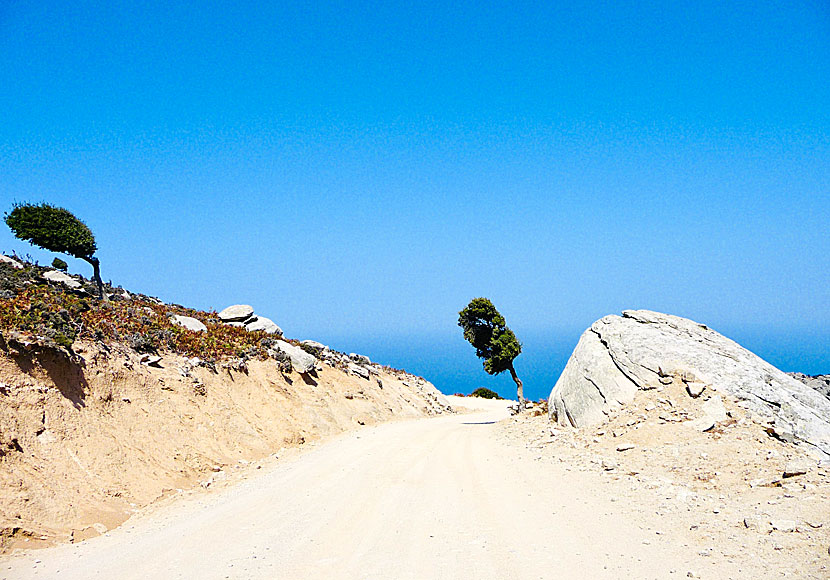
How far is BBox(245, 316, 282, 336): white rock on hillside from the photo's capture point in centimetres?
2969

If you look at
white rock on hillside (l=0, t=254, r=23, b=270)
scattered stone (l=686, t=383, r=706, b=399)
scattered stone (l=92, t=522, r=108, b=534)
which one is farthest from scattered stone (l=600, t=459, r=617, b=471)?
white rock on hillside (l=0, t=254, r=23, b=270)

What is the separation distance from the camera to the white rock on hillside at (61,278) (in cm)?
2507

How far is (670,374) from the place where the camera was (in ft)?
49.1

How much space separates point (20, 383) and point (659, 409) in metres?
17.1

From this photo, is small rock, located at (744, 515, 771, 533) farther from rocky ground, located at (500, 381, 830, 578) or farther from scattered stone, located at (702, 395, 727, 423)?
scattered stone, located at (702, 395, 727, 423)

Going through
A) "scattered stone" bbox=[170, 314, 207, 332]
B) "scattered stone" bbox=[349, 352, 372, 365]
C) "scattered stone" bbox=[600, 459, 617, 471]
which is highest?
"scattered stone" bbox=[349, 352, 372, 365]

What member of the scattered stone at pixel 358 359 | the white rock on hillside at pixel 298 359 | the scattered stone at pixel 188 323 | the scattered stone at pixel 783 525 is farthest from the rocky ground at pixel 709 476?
the scattered stone at pixel 358 359

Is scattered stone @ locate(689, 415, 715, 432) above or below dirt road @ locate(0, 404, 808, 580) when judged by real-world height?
above

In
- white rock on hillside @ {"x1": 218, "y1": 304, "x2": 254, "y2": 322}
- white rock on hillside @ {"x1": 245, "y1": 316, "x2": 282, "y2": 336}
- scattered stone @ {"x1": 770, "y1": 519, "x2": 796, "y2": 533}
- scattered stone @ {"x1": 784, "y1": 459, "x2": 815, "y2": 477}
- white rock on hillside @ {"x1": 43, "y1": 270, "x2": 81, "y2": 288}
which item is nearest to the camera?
scattered stone @ {"x1": 770, "y1": 519, "x2": 796, "y2": 533}

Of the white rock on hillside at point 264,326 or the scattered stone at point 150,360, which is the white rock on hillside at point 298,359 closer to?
the white rock on hillside at point 264,326

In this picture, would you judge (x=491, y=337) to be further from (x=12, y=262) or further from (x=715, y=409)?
(x=12, y=262)

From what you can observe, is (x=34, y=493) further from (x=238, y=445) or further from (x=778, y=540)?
(x=778, y=540)

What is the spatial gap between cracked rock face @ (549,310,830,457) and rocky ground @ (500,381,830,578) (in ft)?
1.64

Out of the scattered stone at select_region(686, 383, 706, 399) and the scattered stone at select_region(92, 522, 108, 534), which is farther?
the scattered stone at select_region(686, 383, 706, 399)
